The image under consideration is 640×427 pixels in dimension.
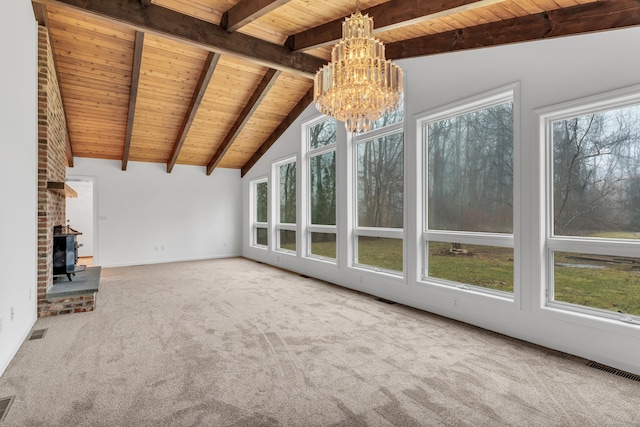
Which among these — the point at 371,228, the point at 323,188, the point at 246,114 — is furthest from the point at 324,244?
the point at 246,114

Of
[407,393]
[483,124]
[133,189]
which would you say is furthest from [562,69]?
[133,189]

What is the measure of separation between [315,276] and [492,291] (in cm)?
343

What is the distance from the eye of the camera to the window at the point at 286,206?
750 centimetres

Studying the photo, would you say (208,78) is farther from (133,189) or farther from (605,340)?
(605,340)

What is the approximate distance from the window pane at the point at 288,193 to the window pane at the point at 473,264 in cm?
385

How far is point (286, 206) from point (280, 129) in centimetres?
181

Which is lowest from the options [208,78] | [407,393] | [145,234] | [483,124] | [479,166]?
[407,393]

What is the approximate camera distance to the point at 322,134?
650 centimetres

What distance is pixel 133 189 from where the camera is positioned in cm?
850

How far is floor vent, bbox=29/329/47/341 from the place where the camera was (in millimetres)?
3375

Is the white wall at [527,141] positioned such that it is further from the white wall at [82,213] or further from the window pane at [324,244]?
the white wall at [82,213]

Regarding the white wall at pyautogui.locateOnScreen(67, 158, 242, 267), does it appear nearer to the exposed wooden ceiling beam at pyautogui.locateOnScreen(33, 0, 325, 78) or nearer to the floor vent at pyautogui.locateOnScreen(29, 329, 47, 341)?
the floor vent at pyautogui.locateOnScreen(29, 329, 47, 341)

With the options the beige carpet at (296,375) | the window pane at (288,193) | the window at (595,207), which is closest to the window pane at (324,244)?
the window pane at (288,193)

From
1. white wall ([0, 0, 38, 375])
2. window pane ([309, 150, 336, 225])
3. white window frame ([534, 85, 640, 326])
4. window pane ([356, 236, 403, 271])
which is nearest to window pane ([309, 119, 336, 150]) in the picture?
window pane ([309, 150, 336, 225])
